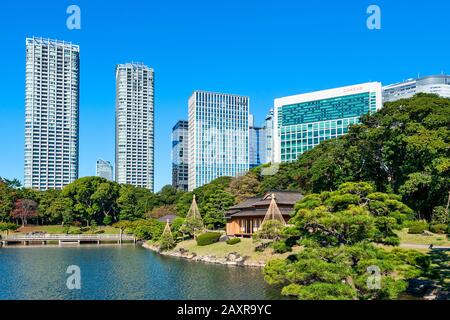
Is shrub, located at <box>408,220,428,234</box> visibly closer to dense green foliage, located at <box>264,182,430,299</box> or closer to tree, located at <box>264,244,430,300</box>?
dense green foliage, located at <box>264,182,430,299</box>

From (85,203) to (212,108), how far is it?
75287 mm

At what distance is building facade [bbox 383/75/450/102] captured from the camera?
478ft

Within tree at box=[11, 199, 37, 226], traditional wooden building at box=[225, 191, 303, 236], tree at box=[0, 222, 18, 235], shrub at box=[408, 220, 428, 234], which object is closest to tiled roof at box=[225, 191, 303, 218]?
traditional wooden building at box=[225, 191, 303, 236]

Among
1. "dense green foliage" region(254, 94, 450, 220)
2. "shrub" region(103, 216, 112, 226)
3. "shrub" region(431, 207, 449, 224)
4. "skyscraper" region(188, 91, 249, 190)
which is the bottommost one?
"shrub" region(103, 216, 112, 226)

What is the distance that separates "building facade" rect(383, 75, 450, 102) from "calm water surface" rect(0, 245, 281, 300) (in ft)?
420

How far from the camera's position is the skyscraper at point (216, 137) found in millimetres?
138375

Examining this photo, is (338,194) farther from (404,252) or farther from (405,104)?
(405,104)

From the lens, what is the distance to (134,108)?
468 feet

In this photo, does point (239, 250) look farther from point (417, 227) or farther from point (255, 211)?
point (417, 227)

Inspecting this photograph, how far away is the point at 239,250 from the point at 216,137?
106970mm

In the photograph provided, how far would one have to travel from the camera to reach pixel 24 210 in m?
67.9

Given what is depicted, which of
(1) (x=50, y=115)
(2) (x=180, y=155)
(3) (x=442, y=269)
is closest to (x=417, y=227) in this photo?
(3) (x=442, y=269)
